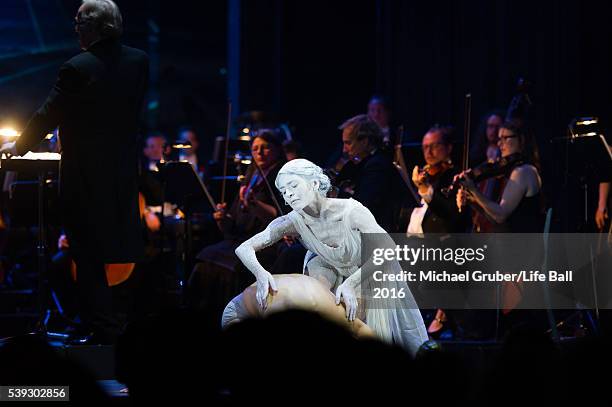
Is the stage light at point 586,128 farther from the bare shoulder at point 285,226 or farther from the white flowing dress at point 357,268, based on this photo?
the bare shoulder at point 285,226

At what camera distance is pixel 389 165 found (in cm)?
551

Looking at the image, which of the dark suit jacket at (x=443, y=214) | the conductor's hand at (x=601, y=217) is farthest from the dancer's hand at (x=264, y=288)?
the conductor's hand at (x=601, y=217)

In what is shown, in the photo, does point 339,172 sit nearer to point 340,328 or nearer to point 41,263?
point 41,263

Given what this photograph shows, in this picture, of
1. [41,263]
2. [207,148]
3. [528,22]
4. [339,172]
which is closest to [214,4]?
[207,148]

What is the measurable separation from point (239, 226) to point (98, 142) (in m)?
2.20

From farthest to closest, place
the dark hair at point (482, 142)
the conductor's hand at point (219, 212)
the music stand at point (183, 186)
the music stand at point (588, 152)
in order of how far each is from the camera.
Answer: the dark hair at point (482, 142) → the conductor's hand at point (219, 212) → the music stand at point (183, 186) → the music stand at point (588, 152)

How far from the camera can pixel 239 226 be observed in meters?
6.43

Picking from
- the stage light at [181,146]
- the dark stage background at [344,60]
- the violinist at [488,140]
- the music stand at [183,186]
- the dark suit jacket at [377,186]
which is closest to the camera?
the dark suit jacket at [377,186]

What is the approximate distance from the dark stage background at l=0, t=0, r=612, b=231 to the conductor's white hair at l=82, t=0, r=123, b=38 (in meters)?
2.94

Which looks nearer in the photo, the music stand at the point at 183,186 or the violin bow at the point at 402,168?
the violin bow at the point at 402,168

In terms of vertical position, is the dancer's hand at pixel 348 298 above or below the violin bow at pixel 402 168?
below

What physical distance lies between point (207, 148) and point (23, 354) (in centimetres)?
1132

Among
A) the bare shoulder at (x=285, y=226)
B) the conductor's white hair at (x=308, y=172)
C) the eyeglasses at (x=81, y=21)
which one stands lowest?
the bare shoulder at (x=285, y=226)

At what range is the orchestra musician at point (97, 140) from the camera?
4273 mm
